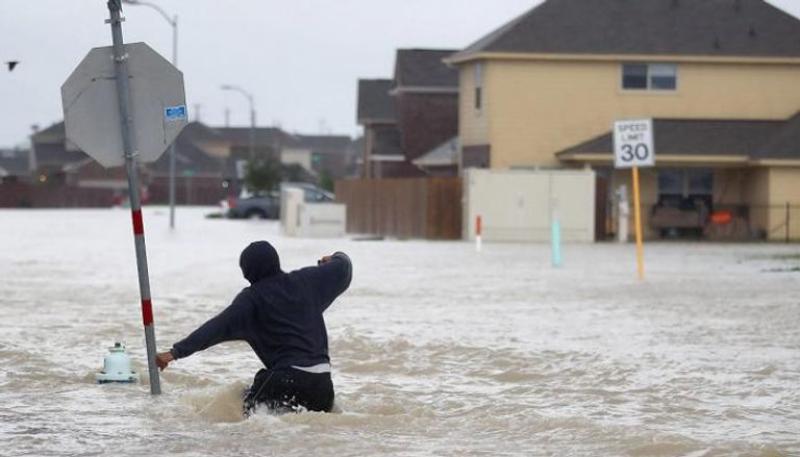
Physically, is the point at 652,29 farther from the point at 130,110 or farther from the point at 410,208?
the point at 130,110

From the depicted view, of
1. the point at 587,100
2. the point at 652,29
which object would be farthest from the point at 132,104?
the point at 652,29

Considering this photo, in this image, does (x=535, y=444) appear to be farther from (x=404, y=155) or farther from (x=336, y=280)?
(x=404, y=155)

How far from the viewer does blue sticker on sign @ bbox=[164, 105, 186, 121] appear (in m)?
13.1

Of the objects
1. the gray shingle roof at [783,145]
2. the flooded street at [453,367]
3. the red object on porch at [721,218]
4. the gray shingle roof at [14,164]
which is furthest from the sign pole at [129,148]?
the gray shingle roof at [14,164]

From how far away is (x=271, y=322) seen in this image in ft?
38.9

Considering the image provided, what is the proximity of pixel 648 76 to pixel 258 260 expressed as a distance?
41.3 m

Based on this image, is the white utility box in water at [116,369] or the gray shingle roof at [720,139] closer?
the white utility box in water at [116,369]

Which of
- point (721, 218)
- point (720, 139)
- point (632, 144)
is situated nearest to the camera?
point (632, 144)

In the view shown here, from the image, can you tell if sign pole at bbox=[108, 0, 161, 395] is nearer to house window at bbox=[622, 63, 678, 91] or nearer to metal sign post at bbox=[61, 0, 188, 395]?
metal sign post at bbox=[61, 0, 188, 395]

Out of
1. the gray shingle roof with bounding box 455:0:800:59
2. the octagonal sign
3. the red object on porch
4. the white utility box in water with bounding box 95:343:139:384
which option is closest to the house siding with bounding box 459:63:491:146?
the gray shingle roof with bounding box 455:0:800:59

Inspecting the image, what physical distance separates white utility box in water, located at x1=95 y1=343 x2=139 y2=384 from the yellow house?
1427 inches

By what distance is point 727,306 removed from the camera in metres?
23.2

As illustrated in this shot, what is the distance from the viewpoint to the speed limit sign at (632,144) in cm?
3031

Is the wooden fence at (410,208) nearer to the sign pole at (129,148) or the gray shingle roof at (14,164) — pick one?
the sign pole at (129,148)
